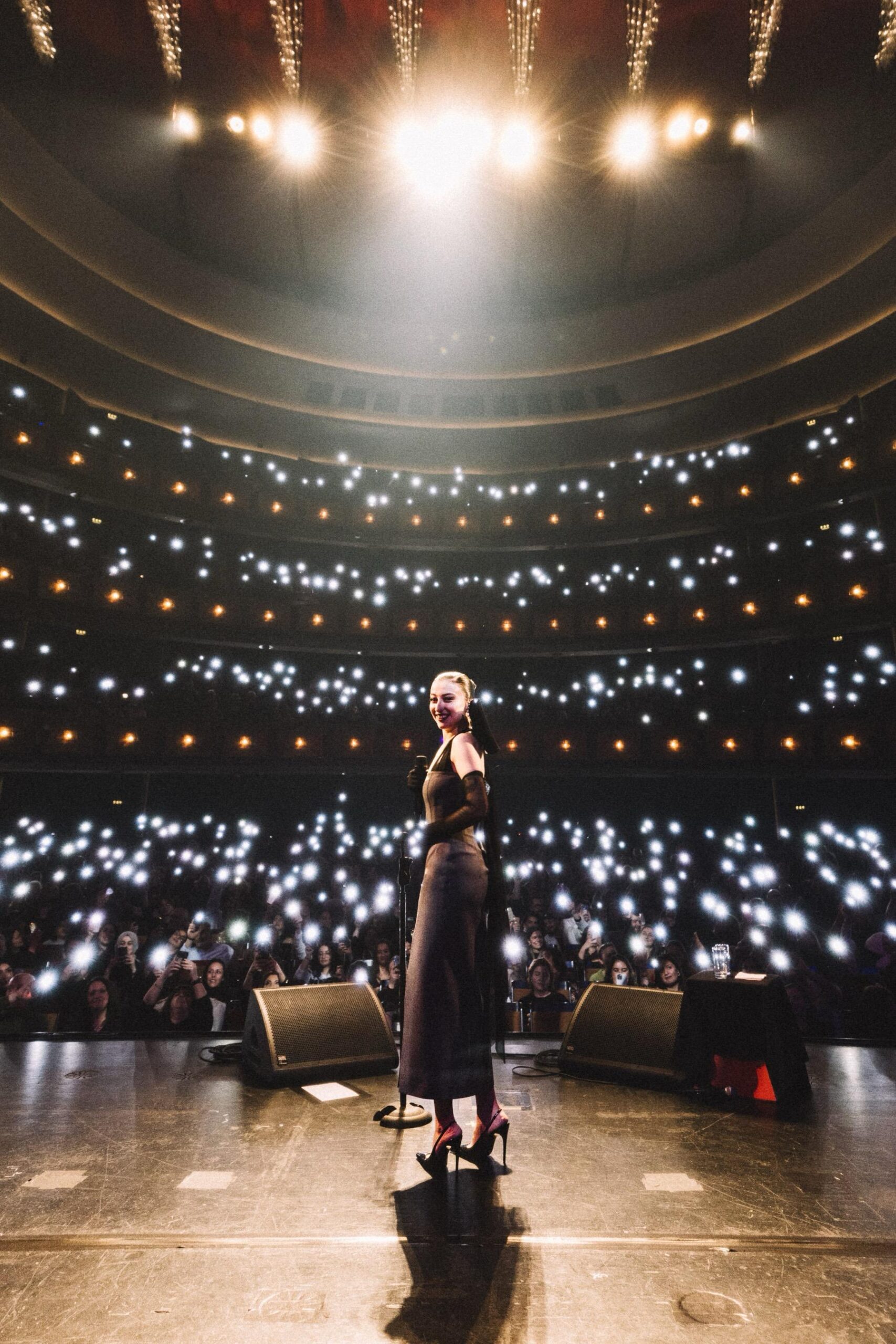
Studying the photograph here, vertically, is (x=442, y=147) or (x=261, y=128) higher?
(x=442, y=147)

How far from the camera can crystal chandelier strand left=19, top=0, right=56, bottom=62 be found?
8375 millimetres

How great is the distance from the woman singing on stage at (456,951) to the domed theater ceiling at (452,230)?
1057cm

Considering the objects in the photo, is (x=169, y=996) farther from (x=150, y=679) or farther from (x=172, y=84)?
(x=172, y=84)

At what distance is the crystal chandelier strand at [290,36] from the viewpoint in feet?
26.9

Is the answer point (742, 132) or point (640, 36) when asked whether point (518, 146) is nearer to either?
point (640, 36)

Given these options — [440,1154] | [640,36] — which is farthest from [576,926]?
[640,36]

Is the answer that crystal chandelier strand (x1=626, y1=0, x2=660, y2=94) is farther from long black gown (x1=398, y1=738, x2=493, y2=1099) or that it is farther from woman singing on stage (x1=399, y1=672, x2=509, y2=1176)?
long black gown (x1=398, y1=738, x2=493, y2=1099)

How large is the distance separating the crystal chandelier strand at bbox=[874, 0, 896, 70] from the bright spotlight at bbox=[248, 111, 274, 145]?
8561mm

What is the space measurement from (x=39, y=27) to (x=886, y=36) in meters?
11.0

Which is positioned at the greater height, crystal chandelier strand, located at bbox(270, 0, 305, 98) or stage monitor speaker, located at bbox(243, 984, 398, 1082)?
crystal chandelier strand, located at bbox(270, 0, 305, 98)

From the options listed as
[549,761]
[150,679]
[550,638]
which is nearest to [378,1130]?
[549,761]

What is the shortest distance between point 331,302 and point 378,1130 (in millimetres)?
15940

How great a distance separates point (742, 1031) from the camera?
127 inches

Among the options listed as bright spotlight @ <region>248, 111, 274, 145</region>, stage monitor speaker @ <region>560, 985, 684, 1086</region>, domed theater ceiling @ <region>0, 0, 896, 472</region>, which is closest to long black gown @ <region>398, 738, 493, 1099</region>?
stage monitor speaker @ <region>560, 985, 684, 1086</region>
